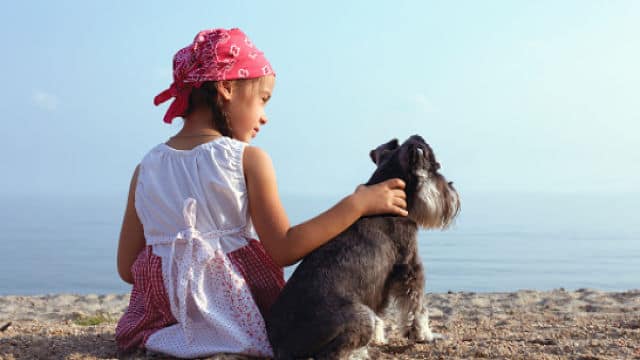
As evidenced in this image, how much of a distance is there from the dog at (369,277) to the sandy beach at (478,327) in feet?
1.34

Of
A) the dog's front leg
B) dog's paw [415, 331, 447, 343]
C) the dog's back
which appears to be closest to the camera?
the dog's back

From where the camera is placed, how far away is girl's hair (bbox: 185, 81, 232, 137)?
16.2 ft

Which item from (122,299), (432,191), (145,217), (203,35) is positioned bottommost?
(122,299)

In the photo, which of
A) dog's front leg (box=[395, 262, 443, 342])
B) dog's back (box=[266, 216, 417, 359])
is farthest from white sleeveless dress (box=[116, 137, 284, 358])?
dog's front leg (box=[395, 262, 443, 342])

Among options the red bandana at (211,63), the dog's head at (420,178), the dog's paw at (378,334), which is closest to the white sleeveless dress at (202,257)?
the red bandana at (211,63)

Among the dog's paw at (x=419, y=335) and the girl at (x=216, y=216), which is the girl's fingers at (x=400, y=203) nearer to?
the girl at (x=216, y=216)

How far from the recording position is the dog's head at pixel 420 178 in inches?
200

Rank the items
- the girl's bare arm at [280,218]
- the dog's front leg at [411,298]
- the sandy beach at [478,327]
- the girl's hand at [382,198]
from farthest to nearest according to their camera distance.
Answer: the sandy beach at [478,327] → the dog's front leg at [411,298] → the girl's hand at [382,198] → the girl's bare arm at [280,218]

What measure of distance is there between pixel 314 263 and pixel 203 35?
1.86m

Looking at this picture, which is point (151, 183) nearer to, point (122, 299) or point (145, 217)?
point (145, 217)

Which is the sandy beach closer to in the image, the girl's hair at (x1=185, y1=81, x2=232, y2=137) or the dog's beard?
the dog's beard

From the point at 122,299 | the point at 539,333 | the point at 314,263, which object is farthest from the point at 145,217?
the point at 122,299

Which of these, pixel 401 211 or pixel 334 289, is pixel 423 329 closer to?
pixel 401 211

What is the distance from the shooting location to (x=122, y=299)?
11734 mm
